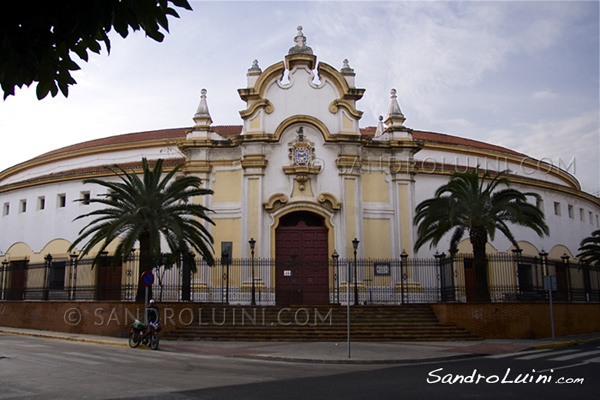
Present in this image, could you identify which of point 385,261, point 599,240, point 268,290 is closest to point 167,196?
point 268,290

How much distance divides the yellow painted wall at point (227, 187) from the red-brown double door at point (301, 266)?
3138 millimetres

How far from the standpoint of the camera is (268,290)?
96.2 ft

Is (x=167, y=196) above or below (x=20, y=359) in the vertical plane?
above

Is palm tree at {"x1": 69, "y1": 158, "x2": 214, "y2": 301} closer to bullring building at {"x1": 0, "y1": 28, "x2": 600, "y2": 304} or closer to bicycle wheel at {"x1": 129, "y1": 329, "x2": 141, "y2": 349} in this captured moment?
bullring building at {"x1": 0, "y1": 28, "x2": 600, "y2": 304}

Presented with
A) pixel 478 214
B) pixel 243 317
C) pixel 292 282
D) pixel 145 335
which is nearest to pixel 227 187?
pixel 292 282

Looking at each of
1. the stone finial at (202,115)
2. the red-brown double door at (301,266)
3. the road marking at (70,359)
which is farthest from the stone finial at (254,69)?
the road marking at (70,359)

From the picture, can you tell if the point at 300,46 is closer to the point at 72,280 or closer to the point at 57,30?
the point at 72,280

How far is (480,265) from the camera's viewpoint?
2592 centimetres

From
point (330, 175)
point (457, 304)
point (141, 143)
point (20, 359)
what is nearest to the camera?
point (20, 359)

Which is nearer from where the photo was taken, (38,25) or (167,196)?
(38,25)

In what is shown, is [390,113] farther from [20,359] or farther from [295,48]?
[20,359]

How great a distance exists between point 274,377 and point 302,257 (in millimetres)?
18838

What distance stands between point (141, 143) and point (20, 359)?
2713 cm

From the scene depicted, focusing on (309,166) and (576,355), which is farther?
(309,166)
